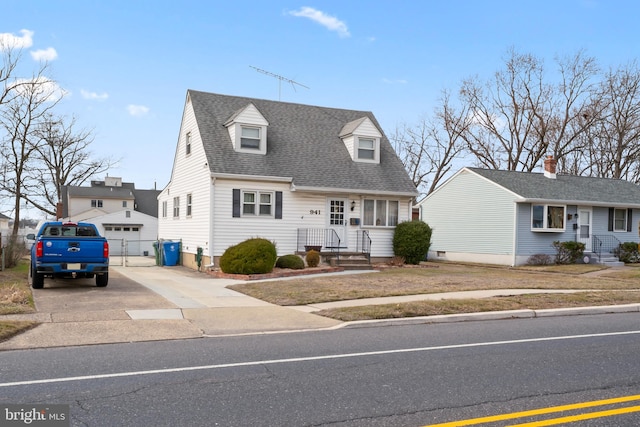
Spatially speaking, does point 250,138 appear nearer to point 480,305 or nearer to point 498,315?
point 480,305

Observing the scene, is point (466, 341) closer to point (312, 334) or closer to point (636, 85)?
point (312, 334)

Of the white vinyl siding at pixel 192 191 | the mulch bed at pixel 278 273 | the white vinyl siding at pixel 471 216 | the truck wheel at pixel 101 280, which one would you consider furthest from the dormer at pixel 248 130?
the white vinyl siding at pixel 471 216

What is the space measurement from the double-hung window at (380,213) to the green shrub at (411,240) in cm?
54

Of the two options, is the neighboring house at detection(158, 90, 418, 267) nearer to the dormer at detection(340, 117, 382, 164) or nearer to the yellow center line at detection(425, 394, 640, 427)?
the dormer at detection(340, 117, 382, 164)

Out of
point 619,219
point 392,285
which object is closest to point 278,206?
point 392,285

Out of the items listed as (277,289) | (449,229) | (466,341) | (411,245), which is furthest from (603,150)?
(466,341)

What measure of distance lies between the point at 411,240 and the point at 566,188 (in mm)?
11158

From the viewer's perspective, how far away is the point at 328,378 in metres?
6.50

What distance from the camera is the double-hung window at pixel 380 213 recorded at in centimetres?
2458

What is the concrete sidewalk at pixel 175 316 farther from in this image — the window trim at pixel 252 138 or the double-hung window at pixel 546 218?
the double-hung window at pixel 546 218

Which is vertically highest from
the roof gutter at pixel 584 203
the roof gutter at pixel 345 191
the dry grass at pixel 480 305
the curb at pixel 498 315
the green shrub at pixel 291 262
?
the roof gutter at pixel 345 191

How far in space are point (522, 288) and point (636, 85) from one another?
121ft

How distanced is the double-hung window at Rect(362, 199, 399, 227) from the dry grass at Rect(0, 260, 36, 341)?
527 inches

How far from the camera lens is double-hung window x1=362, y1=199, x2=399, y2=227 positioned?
24.6 metres
